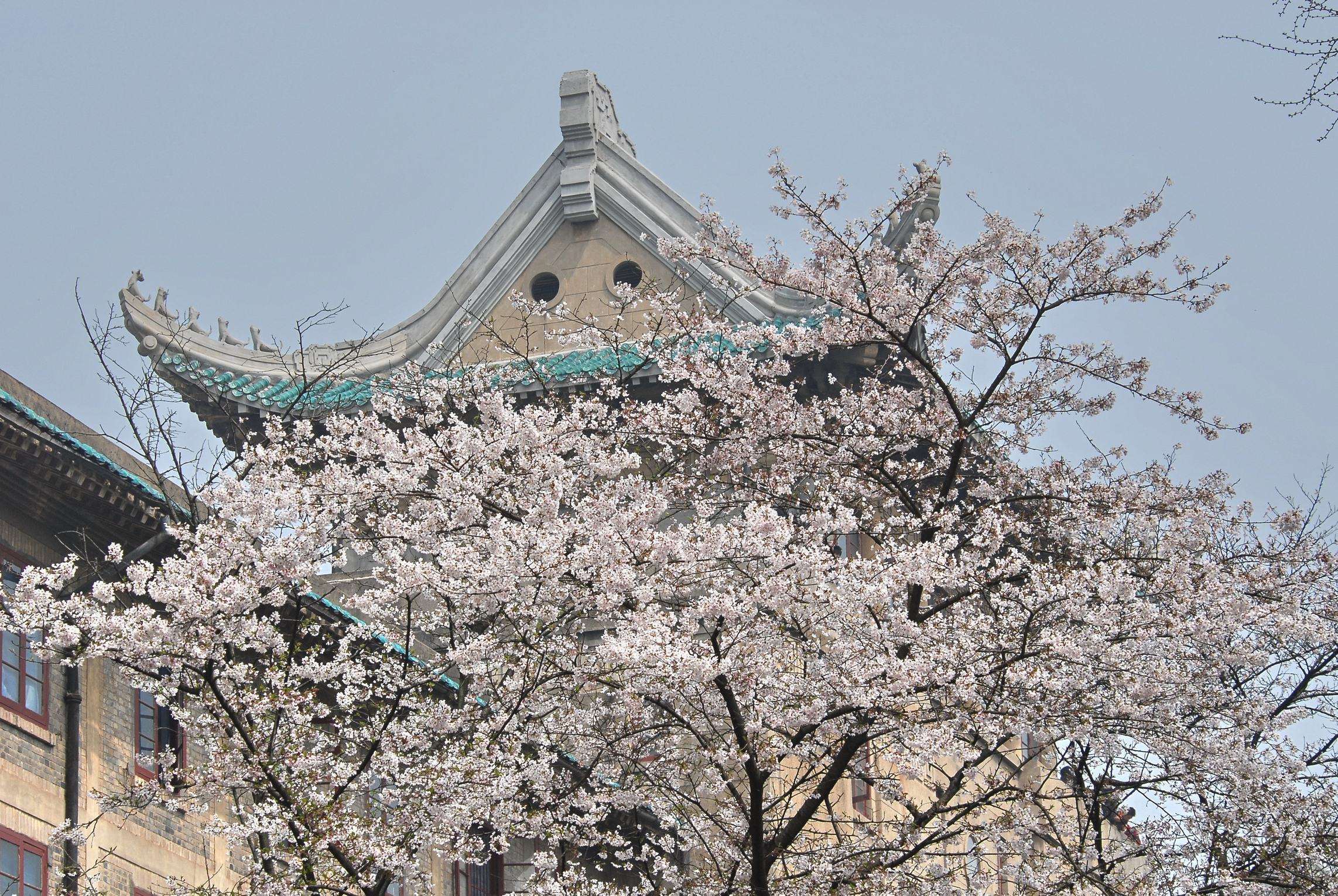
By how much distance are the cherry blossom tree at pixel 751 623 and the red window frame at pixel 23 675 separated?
81 centimetres

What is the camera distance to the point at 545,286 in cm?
3475

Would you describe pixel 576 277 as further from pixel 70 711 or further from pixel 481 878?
pixel 70 711

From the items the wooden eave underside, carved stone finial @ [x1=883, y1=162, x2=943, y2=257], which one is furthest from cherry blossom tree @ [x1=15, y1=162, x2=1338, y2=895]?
carved stone finial @ [x1=883, y1=162, x2=943, y2=257]

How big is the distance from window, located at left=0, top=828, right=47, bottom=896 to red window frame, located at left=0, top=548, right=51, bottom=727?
120cm

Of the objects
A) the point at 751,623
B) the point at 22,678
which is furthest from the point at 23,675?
the point at 751,623

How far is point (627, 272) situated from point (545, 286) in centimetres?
146

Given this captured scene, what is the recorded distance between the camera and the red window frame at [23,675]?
19.1 metres

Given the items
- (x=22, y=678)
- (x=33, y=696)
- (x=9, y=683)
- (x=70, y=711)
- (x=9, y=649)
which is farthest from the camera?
(x=70, y=711)

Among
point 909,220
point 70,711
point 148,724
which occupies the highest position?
point 909,220

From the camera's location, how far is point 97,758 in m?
20.2

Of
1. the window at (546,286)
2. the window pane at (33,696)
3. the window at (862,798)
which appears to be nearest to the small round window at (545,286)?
the window at (546,286)

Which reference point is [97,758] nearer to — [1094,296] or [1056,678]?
[1056,678]

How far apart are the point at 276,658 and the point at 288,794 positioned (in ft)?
5.03

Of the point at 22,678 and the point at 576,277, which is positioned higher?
the point at 576,277
